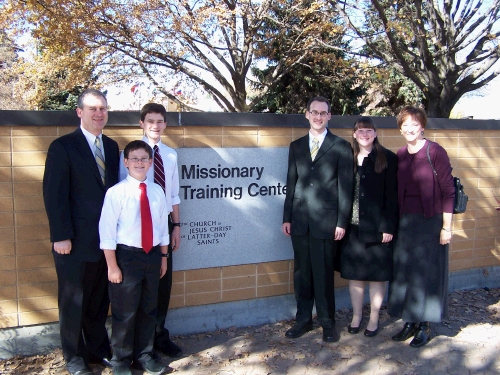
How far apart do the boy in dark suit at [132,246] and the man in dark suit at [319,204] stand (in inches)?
50.1

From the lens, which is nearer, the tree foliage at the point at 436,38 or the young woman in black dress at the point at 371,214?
the young woman in black dress at the point at 371,214

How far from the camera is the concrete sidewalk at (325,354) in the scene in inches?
151

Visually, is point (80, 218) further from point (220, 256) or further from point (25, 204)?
point (220, 256)

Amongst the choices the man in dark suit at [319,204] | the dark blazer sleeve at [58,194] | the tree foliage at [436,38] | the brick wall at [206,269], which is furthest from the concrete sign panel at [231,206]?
the tree foliage at [436,38]

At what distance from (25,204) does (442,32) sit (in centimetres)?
1110

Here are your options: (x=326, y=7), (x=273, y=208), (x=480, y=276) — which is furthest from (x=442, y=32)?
(x=273, y=208)

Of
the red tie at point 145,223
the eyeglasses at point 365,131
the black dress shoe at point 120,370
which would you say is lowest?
the black dress shoe at point 120,370

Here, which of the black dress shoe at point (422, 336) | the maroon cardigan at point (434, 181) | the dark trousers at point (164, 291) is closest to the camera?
the dark trousers at point (164, 291)

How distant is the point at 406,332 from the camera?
4.42 metres

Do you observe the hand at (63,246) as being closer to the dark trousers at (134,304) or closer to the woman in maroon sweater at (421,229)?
the dark trousers at (134,304)

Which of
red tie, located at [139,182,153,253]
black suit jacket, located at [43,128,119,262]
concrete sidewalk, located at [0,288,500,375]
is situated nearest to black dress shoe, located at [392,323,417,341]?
concrete sidewalk, located at [0,288,500,375]

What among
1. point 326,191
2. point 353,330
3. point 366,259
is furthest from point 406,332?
point 326,191

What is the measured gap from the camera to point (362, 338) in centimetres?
444

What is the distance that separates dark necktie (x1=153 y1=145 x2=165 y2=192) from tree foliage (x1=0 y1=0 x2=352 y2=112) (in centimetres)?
919
